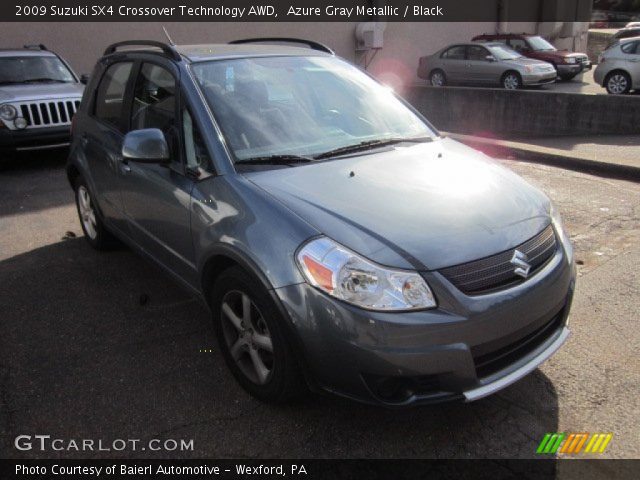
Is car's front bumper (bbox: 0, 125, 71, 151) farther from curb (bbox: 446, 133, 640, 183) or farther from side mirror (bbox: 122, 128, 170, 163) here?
curb (bbox: 446, 133, 640, 183)

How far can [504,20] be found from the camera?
1000 inches

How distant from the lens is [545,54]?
2047cm

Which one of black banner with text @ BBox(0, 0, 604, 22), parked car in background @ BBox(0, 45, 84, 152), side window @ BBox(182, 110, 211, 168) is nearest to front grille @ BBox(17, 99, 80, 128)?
parked car in background @ BBox(0, 45, 84, 152)

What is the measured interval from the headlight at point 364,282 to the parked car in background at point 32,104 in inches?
278

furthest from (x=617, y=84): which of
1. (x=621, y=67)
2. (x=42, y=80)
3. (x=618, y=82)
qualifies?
(x=42, y=80)

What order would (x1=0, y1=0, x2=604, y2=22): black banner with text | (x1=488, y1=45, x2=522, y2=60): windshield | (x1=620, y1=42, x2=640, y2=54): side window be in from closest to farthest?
(x1=0, y1=0, x2=604, y2=22): black banner with text
(x1=620, y1=42, x2=640, y2=54): side window
(x1=488, y1=45, x2=522, y2=60): windshield

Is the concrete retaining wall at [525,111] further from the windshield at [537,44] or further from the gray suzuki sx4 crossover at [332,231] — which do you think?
the windshield at [537,44]

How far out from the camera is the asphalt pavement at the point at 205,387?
250 centimetres

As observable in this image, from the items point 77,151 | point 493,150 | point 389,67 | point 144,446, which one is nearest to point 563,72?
point 389,67

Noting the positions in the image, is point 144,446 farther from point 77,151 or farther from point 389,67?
point 389,67

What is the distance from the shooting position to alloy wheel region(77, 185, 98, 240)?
4777mm

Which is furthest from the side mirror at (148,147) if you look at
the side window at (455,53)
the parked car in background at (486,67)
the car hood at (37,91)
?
the side window at (455,53)

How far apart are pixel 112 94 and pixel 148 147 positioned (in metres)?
1.46

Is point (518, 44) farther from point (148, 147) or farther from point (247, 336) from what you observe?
point (247, 336)
